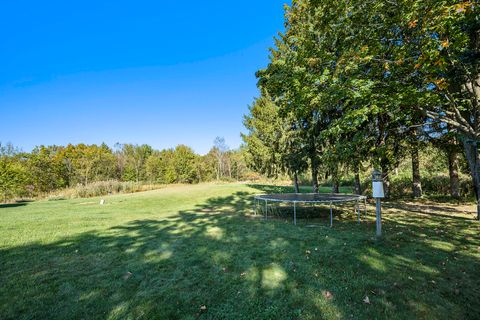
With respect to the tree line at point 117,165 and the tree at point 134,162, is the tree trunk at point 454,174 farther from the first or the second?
the tree at point 134,162

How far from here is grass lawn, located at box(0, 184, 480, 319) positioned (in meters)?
2.84

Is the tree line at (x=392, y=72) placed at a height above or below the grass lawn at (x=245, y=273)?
above

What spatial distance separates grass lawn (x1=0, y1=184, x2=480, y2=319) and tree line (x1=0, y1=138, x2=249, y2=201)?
953 inches

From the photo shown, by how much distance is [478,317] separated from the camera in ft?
8.56

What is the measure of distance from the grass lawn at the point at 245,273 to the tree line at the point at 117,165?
79.4 feet

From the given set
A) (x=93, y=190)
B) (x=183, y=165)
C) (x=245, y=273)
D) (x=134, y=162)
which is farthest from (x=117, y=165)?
(x=245, y=273)

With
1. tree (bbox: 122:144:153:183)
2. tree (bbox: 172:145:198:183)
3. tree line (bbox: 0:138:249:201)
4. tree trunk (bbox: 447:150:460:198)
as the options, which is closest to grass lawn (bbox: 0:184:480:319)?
tree trunk (bbox: 447:150:460:198)

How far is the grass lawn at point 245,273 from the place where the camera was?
2.84 m

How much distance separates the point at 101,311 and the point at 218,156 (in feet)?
134

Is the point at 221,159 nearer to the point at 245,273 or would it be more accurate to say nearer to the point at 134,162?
the point at 134,162

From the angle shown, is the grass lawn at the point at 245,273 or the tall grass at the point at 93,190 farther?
the tall grass at the point at 93,190

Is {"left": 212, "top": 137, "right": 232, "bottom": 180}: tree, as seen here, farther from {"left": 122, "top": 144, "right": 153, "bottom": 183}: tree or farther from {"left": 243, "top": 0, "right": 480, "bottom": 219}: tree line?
{"left": 243, "top": 0, "right": 480, "bottom": 219}: tree line

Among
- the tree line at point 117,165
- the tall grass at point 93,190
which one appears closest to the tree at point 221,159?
the tree line at point 117,165

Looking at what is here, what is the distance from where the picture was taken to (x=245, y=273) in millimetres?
3838
